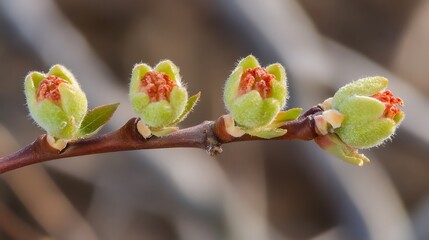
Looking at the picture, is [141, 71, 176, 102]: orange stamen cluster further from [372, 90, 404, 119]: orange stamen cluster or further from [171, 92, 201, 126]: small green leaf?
[372, 90, 404, 119]: orange stamen cluster

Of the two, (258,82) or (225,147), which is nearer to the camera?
(258,82)

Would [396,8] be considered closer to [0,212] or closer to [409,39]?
[409,39]

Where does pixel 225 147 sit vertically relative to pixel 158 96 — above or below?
below

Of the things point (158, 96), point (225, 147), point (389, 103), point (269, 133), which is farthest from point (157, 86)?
point (225, 147)

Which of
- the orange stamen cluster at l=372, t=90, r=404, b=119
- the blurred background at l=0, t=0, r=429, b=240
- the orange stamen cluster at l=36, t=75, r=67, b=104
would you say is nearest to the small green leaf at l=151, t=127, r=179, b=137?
the orange stamen cluster at l=36, t=75, r=67, b=104

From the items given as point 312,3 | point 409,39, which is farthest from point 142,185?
point 409,39

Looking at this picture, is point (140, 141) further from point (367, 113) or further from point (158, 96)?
point (367, 113)
